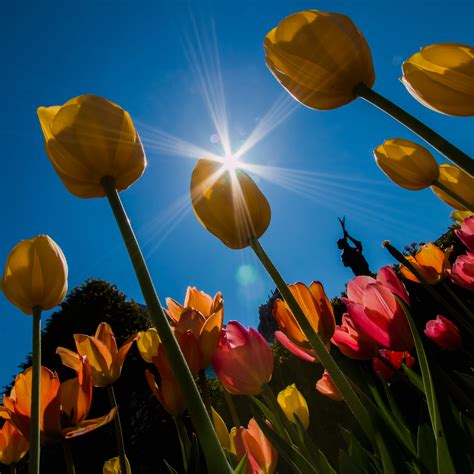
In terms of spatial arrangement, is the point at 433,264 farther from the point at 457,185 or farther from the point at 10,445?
the point at 10,445

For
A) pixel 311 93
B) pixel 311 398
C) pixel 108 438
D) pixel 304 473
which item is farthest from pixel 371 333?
pixel 108 438

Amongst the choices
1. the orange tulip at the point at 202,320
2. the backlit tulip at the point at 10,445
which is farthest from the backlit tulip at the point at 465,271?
the backlit tulip at the point at 10,445

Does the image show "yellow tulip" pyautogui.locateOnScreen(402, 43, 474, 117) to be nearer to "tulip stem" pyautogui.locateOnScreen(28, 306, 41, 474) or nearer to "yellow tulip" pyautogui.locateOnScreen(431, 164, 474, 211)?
"yellow tulip" pyautogui.locateOnScreen(431, 164, 474, 211)

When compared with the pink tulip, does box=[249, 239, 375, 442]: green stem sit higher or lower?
lower

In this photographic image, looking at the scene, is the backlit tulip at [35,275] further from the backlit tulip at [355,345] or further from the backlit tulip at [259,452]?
the backlit tulip at [355,345]

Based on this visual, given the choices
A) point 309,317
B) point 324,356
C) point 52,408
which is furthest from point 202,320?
point 324,356

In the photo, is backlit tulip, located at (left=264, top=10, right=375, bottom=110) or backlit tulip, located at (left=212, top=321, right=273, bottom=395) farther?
backlit tulip, located at (left=212, top=321, right=273, bottom=395)

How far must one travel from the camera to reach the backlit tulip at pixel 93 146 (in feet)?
2.66

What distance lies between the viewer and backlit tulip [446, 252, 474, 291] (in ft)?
5.10

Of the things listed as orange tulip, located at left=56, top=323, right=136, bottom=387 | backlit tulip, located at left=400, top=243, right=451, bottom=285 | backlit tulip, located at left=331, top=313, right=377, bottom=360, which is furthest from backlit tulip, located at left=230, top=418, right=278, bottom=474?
backlit tulip, located at left=400, top=243, right=451, bottom=285

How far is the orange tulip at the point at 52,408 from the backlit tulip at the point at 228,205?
2.15 ft

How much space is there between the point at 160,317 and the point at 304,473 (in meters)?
0.45

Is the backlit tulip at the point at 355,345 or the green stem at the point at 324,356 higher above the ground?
the backlit tulip at the point at 355,345

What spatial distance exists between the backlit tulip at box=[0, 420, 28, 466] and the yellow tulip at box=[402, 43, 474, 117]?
2.02 meters
